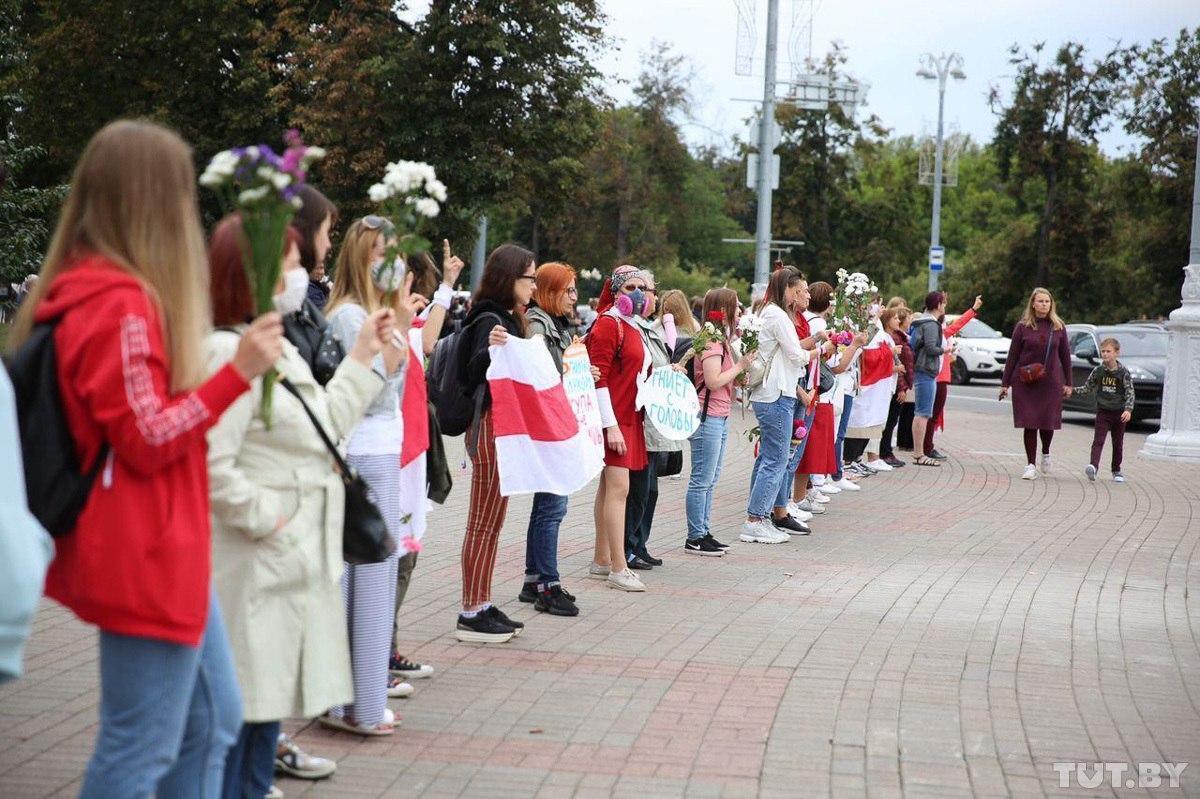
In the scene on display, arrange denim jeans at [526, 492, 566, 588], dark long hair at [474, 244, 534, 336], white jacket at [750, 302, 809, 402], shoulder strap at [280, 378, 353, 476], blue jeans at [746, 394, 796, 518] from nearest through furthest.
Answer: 1. shoulder strap at [280, 378, 353, 476]
2. dark long hair at [474, 244, 534, 336]
3. denim jeans at [526, 492, 566, 588]
4. white jacket at [750, 302, 809, 402]
5. blue jeans at [746, 394, 796, 518]

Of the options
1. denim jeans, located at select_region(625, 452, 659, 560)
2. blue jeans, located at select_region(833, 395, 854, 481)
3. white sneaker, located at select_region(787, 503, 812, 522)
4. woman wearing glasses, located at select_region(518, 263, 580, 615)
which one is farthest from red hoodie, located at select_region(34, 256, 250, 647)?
blue jeans, located at select_region(833, 395, 854, 481)

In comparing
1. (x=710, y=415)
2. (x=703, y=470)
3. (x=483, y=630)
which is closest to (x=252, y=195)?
(x=483, y=630)

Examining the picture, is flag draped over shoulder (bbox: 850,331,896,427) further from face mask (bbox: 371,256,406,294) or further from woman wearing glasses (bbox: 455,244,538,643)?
face mask (bbox: 371,256,406,294)

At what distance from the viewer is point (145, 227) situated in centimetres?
309

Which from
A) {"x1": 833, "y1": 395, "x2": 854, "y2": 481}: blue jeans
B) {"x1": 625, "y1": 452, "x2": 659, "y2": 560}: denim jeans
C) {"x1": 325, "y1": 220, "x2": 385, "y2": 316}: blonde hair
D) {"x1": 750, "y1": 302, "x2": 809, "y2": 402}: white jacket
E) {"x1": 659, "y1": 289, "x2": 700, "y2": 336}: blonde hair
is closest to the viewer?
{"x1": 325, "y1": 220, "x2": 385, "y2": 316}: blonde hair

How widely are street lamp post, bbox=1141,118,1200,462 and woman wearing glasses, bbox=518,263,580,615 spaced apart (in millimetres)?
12797

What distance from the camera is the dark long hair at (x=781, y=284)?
1074cm

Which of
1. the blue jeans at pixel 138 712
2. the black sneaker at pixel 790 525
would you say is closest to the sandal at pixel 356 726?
the blue jeans at pixel 138 712

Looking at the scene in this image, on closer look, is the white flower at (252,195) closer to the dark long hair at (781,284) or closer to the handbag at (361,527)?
the handbag at (361,527)

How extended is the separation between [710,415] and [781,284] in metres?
1.30

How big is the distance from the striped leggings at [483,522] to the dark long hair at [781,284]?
4.08 meters

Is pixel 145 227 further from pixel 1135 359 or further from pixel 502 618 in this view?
pixel 1135 359

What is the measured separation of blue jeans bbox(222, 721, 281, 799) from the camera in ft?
13.3

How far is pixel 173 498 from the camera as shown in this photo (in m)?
3.12
